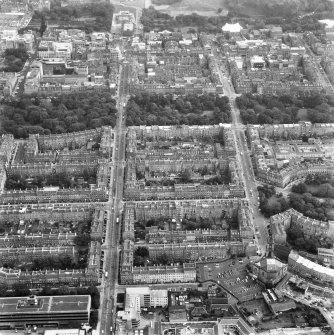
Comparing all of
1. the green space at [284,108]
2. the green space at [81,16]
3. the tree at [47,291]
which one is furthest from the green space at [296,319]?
the green space at [81,16]

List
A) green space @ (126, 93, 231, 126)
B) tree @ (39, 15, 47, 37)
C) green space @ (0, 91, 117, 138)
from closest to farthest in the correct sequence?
1. green space @ (0, 91, 117, 138)
2. green space @ (126, 93, 231, 126)
3. tree @ (39, 15, 47, 37)

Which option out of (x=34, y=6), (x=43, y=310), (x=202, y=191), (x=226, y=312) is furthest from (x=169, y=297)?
(x=34, y=6)

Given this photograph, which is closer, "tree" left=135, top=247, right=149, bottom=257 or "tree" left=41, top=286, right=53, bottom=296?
"tree" left=41, top=286, right=53, bottom=296

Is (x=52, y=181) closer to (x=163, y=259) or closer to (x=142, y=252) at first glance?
(x=142, y=252)

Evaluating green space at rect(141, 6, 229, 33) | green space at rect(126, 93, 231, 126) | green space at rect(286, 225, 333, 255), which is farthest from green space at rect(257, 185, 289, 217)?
green space at rect(141, 6, 229, 33)

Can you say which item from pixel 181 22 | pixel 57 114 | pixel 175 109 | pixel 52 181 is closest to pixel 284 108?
pixel 175 109

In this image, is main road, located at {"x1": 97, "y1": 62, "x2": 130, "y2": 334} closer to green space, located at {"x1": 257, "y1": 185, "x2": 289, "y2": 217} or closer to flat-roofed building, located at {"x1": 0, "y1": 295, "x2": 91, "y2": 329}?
flat-roofed building, located at {"x1": 0, "y1": 295, "x2": 91, "y2": 329}

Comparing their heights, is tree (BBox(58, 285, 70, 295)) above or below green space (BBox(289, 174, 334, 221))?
below

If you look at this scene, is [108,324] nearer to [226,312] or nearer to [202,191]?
[226,312]
